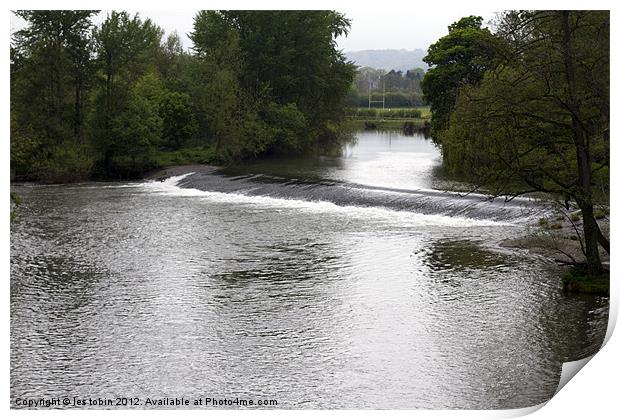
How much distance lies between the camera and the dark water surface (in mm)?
8094

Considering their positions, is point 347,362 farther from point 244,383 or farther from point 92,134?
point 92,134

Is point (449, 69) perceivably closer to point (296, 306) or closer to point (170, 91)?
point (170, 91)

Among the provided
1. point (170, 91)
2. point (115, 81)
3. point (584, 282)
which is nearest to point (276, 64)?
point (170, 91)

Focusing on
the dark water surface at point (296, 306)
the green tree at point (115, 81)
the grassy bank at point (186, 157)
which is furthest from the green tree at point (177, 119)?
the dark water surface at point (296, 306)

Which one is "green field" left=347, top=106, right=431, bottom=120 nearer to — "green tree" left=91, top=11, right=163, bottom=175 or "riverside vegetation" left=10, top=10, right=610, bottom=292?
"riverside vegetation" left=10, top=10, right=610, bottom=292

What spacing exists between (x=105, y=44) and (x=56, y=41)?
2.19m

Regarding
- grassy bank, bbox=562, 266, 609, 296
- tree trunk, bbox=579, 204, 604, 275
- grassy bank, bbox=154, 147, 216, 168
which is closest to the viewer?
tree trunk, bbox=579, 204, 604, 275

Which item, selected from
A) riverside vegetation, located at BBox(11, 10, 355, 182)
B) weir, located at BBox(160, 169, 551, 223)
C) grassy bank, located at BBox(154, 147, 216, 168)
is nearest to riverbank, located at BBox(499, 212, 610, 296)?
weir, located at BBox(160, 169, 551, 223)

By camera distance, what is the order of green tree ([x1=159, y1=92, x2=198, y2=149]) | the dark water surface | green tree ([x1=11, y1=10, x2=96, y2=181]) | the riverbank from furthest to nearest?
green tree ([x1=159, y1=92, x2=198, y2=149]) < green tree ([x1=11, y1=10, x2=96, y2=181]) < the riverbank < the dark water surface

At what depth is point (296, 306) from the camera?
10.5m

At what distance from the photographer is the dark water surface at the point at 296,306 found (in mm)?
8094
